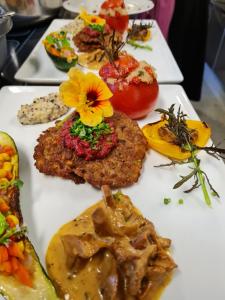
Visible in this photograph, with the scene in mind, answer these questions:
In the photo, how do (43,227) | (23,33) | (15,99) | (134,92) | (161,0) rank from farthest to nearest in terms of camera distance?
(161,0) → (23,33) → (15,99) → (134,92) → (43,227)

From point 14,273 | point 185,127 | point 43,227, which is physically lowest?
point 43,227

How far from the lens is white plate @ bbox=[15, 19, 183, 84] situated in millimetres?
2775

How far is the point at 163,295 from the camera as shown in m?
1.39

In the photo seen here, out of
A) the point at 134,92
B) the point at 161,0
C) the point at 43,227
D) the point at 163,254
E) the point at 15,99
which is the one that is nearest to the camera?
the point at 163,254

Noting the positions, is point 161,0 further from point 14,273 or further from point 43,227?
point 14,273

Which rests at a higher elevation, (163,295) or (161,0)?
(161,0)

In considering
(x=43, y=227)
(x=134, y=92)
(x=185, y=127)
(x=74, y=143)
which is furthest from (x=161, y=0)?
(x=43, y=227)

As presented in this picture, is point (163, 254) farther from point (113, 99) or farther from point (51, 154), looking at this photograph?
point (113, 99)

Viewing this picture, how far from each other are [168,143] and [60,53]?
4.83ft

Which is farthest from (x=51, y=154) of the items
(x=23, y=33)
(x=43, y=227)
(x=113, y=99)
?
(x=23, y=33)

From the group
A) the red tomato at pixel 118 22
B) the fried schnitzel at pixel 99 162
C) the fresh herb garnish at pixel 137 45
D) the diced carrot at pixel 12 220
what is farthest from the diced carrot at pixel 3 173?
the red tomato at pixel 118 22

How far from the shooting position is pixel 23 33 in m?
3.38

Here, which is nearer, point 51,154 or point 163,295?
point 163,295

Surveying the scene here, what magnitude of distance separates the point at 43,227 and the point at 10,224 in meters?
0.21
